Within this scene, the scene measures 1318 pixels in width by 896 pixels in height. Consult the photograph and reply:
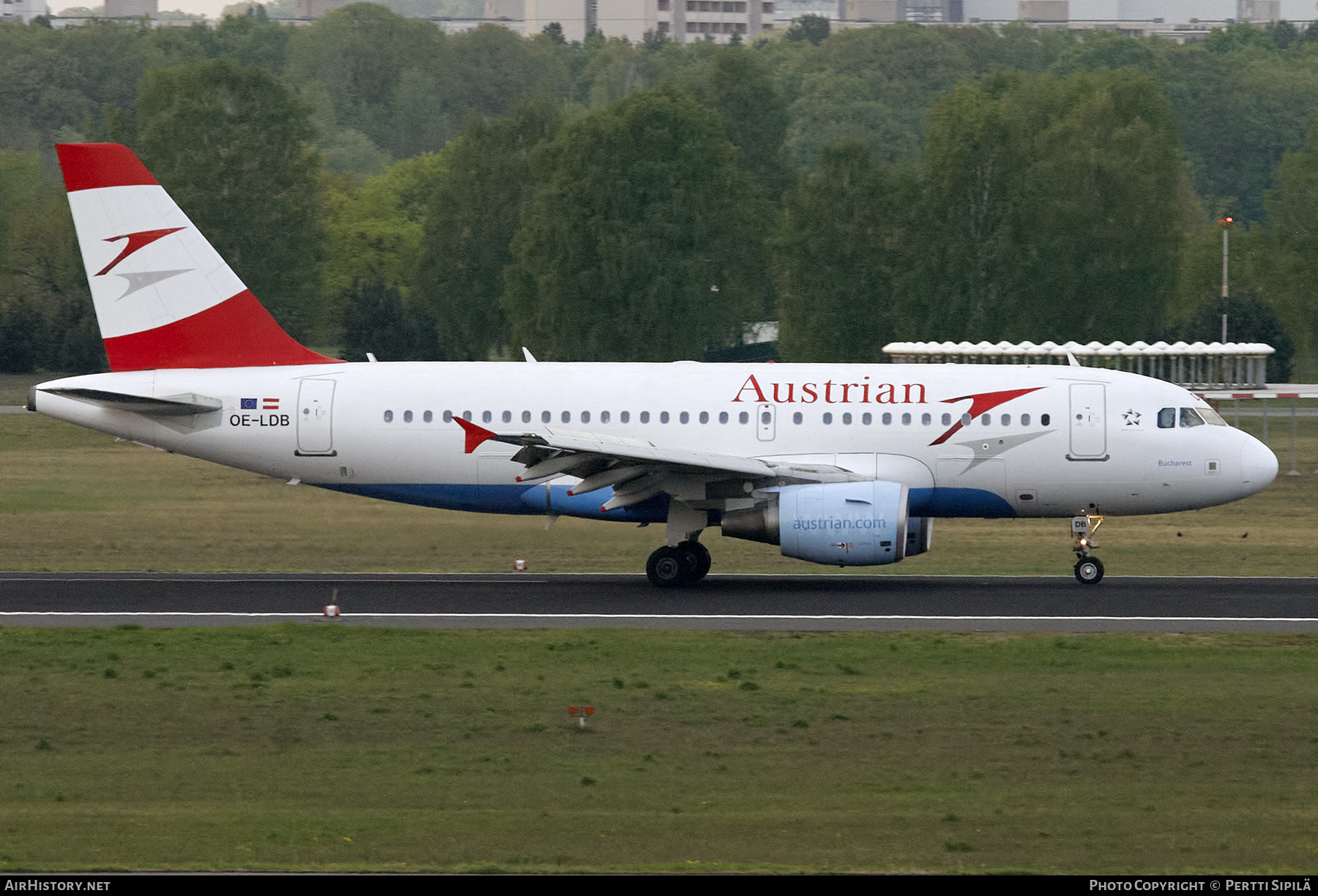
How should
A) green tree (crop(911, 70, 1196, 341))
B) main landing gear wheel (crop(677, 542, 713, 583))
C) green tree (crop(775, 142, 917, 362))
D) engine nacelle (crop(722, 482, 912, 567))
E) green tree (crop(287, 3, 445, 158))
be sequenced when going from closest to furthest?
engine nacelle (crop(722, 482, 912, 567)) → main landing gear wheel (crop(677, 542, 713, 583)) → green tree (crop(911, 70, 1196, 341)) → green tree (crop(775, 142, 917, 362)) → green tree (crop(287, 3, 445, 158))

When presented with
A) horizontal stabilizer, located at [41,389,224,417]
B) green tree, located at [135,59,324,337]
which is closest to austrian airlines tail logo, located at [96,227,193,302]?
horizontal stabilizer, located at [41,389,224,417]

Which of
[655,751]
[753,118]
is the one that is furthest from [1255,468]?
[753,118]

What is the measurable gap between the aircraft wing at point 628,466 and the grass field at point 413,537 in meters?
3.44

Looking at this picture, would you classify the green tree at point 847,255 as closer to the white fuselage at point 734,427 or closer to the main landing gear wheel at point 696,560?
the white fuselage at point 734,427

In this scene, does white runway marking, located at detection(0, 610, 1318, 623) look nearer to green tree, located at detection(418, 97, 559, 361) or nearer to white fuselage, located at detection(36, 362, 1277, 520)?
white fuselage, located at detection(36, 362, 1277, 520)

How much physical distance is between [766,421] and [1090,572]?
234 inches

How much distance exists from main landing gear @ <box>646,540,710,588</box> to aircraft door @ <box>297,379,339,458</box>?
5811 millimetres

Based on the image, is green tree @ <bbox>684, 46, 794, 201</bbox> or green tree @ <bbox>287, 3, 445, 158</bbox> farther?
green tree @ <bbox>287, 3, 445, 158</bbox>

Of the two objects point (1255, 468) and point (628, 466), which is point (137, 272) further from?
point (1255, 468)

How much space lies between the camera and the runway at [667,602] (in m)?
25.0

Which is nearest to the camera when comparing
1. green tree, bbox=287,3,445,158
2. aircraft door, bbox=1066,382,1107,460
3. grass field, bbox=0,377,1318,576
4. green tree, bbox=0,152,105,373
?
aircraft door, bbox=1066,382,1107,460

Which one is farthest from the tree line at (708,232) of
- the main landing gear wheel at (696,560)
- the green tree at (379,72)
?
the green tree at (379,72)

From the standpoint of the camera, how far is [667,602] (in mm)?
27391

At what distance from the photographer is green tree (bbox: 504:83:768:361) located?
3152 inches
